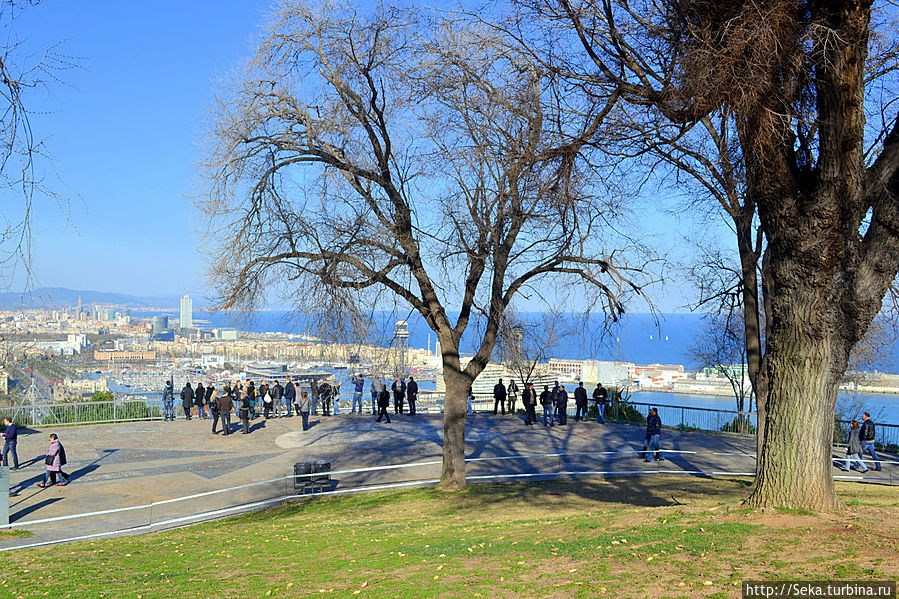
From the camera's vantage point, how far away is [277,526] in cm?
1349

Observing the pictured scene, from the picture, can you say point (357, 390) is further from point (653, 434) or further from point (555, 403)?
point (653, 434)

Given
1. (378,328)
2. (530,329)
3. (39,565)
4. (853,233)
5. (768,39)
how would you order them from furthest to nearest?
(530,329)
(378,328)
(39,565)
(853,233)
(768,39)

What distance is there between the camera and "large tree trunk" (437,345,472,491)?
16938 millimetres

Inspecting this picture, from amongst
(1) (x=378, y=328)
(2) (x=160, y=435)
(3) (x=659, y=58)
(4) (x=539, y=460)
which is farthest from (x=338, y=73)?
(2) (x=160, y=435)

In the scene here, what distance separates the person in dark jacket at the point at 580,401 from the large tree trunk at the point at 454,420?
44.0 feet

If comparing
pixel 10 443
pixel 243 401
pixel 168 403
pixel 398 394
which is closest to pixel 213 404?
pixel 243 401

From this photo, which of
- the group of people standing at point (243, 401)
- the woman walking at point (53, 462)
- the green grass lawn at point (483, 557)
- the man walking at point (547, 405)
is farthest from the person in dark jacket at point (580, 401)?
the woman walking at point (53, 462)

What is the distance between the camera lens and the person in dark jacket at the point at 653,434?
20672 mm

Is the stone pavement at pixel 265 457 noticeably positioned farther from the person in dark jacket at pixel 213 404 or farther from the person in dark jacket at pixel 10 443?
the person in dark jacket at pixel 213 404

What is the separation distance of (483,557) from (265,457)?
14971 millimetres

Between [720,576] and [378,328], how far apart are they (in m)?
9.98

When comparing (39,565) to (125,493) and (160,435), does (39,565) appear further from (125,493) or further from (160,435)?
(160,435)

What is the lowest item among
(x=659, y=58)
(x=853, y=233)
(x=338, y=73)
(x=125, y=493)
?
(x=125, y=493)

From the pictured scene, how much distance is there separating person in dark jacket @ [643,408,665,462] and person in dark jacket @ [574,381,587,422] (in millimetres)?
8155
